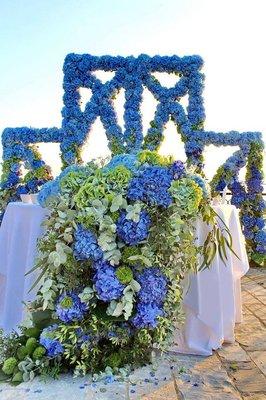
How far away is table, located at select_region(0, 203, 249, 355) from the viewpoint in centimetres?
308

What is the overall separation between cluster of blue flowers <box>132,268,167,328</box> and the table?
479mm

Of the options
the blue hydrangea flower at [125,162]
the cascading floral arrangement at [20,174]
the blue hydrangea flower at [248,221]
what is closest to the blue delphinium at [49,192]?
the blue hydrangea flower at [125,162]

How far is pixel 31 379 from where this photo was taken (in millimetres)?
2475

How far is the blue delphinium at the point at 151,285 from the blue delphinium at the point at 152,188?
366 millimetres

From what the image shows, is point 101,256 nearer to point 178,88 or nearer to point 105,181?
point 105,181

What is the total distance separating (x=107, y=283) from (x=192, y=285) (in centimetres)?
85

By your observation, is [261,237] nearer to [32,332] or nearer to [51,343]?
[32,332]

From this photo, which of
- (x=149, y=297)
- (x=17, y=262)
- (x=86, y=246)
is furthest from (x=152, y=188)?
(x=17, y=262)

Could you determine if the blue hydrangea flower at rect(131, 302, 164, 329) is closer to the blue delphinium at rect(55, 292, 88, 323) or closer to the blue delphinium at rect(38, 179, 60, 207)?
the blue delphinium at rect(55, 292, 88, 323)

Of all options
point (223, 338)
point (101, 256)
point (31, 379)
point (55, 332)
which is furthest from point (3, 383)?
point (223, 338)

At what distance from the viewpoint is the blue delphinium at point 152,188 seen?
2467mm

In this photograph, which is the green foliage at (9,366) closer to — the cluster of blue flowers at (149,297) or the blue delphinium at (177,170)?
the cluster of blue flowers at (149,297)

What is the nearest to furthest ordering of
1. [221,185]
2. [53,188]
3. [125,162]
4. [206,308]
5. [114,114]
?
1. [125,162]
2. [53,188]
3. [206,308]
4. [114,114]
5. [221,185]

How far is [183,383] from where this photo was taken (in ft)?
8.27
